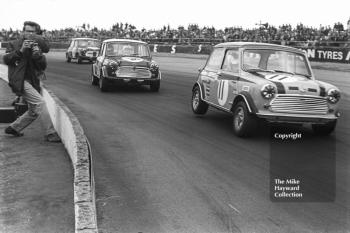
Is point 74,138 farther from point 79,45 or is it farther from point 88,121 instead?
point 79,45

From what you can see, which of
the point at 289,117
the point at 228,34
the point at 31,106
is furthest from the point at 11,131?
the point at 228,34

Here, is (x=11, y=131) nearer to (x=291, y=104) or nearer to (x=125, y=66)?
(x=291, y=104)

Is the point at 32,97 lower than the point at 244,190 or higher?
higher

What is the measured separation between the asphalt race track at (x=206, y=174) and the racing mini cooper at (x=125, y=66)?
3542 mm

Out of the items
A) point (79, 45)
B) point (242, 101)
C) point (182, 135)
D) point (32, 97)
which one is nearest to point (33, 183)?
point (32, 97)

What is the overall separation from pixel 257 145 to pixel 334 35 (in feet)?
66.7

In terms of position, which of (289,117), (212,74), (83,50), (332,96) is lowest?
(83,50)

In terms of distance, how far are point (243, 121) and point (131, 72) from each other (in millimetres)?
6643

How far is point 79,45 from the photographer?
87.5 feet

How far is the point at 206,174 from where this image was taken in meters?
5.51

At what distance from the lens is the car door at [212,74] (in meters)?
8.82

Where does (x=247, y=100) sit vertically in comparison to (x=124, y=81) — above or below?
above

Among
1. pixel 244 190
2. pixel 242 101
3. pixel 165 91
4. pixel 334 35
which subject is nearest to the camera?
pixel 244 190

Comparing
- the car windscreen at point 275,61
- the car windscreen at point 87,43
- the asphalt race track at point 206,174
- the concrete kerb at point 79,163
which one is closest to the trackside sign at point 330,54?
the car windscreen at point 87,43
